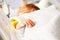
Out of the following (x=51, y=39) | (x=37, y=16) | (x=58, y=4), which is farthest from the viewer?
(x=58, y=4)

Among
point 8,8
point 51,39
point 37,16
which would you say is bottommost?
point 51,39

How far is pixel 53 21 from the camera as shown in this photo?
929mm

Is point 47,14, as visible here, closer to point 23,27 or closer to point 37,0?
point 23,27

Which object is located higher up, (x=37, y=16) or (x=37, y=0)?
(x=37, y=0)

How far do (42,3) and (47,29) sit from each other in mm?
609

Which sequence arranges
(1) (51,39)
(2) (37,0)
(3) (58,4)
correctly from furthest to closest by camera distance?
(2) (37,0), (3) (58,4), (1) (51,39)

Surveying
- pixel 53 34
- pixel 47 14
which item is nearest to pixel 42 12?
pixel 47 14

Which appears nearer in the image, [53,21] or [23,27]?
[53,21]

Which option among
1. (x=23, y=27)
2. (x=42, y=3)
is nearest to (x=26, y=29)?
(x=23, y=27)

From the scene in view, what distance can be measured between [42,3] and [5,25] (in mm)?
608

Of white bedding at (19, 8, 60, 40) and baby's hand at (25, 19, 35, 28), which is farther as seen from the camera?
baby's hand at (25, 19, 35, 28)

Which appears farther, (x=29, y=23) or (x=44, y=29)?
(x=29, y=23)

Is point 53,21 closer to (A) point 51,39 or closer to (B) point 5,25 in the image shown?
(A) point 51,39

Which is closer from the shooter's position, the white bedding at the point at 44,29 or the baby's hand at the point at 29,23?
the white bedding at the point at 44,29
